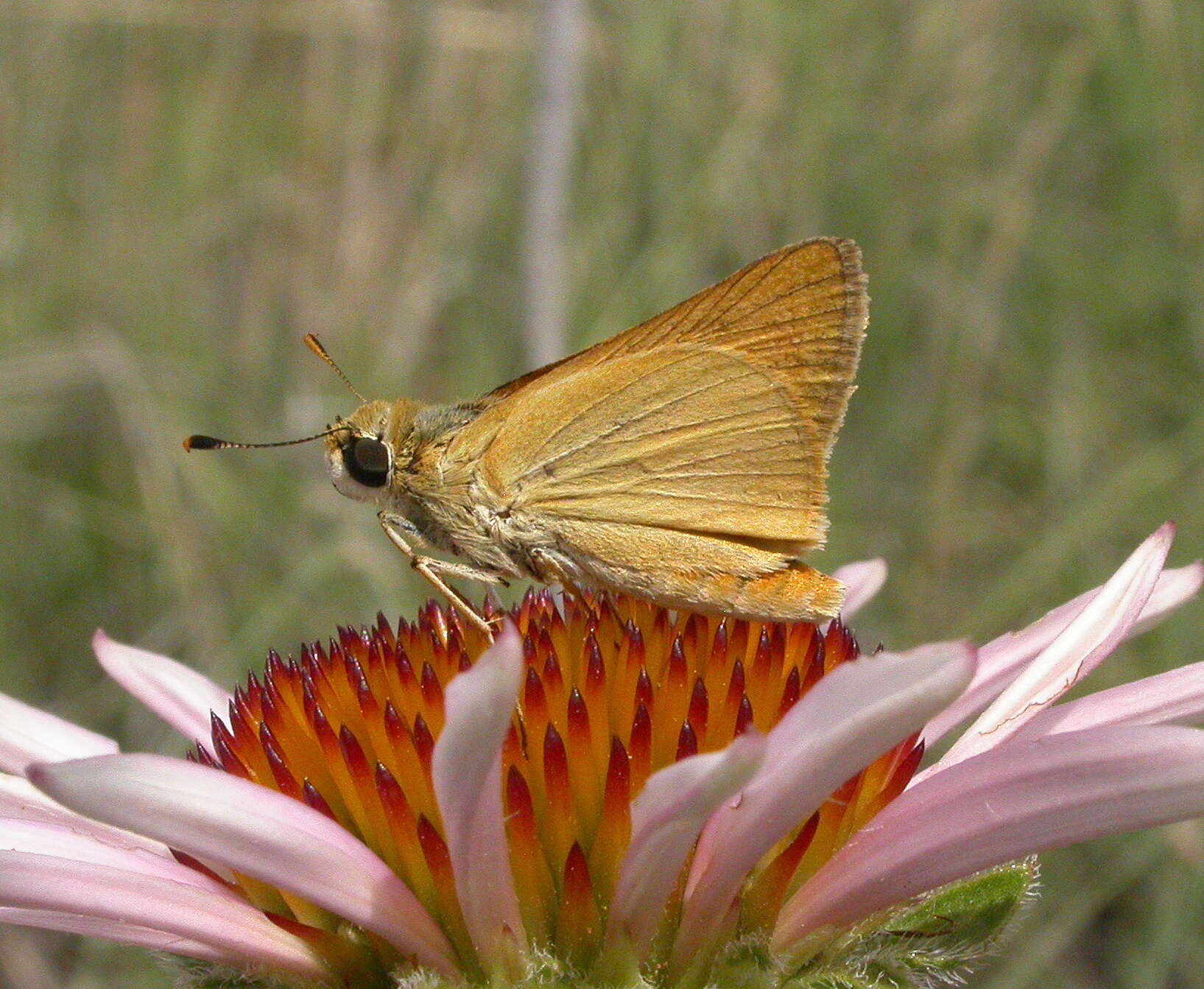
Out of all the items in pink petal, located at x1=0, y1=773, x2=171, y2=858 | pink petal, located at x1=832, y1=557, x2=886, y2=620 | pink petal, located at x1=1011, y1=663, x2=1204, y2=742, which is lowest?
pink petal, located at x1=1011, y1=663, x2=1204, y2=742

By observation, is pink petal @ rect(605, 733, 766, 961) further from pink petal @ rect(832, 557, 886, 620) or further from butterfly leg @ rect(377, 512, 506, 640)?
pink petal @ rect(832, 557, 886, 620)

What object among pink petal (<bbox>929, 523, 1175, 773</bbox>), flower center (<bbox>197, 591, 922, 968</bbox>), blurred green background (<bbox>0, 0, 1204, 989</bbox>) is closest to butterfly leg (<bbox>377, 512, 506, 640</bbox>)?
flower center (<bbox>197, 591, 922, 968</bbox>)

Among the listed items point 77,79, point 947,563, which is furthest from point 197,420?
point 947,563

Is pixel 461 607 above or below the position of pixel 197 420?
A: below

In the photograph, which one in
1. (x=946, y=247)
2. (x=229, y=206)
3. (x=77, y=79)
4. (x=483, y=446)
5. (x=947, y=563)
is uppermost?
(x=77, y=79)

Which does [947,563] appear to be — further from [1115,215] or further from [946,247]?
[1115,215]

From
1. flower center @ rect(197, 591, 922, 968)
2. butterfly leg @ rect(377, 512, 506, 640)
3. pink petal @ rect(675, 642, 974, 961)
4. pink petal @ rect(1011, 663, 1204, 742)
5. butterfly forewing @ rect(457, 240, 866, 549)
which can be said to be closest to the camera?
pink petal @ rect(675, 642, 974, 961)
